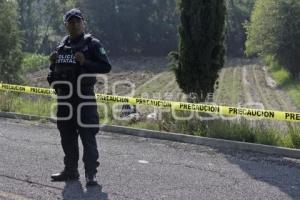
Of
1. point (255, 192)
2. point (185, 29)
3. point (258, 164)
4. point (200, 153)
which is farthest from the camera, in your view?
point (185, 29)

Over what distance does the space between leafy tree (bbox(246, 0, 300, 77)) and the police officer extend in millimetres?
47971

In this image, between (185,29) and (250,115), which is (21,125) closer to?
(185,29)

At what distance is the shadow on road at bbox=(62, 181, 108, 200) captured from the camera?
5.89 metres

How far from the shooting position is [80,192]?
6.10m

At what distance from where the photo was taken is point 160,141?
32.7 ft

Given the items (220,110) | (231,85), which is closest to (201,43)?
(220,110)

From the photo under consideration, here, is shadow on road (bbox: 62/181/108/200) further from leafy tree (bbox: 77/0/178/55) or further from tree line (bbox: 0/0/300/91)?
leafy tree (bbox: 77/0/178/55)

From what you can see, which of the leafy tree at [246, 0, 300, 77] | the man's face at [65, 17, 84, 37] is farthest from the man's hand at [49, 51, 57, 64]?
the leafy tree at [246, 0, 300, 77]

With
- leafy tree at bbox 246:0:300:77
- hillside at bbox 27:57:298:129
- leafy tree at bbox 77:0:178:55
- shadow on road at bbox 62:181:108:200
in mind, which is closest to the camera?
shadow on road at bbox 62:181:108:200

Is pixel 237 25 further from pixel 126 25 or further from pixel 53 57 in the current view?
pixel 53 57

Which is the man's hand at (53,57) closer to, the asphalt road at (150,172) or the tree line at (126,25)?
the asphalt road at (150,172)

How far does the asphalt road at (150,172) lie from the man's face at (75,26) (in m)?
1.77

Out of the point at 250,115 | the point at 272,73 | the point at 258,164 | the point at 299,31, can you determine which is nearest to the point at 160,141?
the point at 250,115

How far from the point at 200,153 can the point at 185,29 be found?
3.37 m
